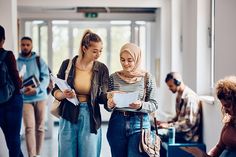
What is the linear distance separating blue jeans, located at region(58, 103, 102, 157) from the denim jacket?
0.11ft

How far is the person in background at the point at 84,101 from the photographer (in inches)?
128

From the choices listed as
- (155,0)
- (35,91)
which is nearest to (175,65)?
(155,0)

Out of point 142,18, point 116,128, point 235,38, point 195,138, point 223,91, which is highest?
point 142,18

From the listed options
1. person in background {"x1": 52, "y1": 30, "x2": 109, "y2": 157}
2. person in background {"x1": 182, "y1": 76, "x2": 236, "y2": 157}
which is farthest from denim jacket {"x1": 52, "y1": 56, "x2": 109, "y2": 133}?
person in background {"x1": 182, "y1": 76, "x2": 236, "y2": 157}

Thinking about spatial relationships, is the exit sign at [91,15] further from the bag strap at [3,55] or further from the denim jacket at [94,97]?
the denim jacket at [94,97]

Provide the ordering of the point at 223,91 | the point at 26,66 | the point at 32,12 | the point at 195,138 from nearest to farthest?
the point at 223,91 → the point at 195,138 → the point at 26,66 → the point at 32,12

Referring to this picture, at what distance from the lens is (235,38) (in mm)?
4516

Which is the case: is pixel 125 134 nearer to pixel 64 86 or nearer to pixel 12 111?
pixel 64 86

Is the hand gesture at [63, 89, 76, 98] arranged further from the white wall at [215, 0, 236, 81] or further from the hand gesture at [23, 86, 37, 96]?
the hand gesture at [23, 86, 37, 96]

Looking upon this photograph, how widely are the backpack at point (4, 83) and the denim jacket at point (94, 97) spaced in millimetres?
928

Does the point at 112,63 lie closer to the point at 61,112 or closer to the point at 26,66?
the point at 26,66

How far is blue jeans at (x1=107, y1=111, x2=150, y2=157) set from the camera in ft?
10.6

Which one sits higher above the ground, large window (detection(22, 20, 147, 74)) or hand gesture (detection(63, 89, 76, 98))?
large window (detection(22, 20, 147, 74))

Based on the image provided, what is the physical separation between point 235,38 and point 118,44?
18.1 ft
